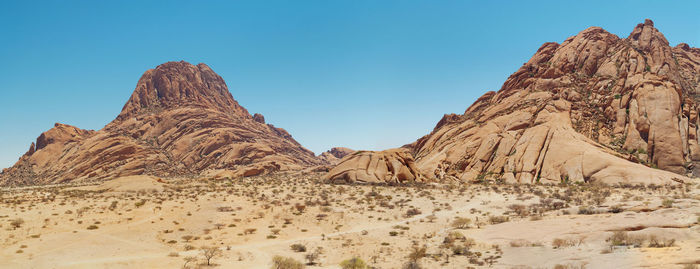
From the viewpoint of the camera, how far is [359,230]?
21.2m

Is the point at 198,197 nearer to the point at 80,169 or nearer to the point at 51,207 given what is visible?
the point at 51,207

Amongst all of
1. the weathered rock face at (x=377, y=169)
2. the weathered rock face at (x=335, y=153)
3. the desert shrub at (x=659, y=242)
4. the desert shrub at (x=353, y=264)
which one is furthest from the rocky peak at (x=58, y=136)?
the desert shrub at (x=659, y=242)

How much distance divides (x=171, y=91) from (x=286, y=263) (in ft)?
412

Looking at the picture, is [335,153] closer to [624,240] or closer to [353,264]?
[353,264]

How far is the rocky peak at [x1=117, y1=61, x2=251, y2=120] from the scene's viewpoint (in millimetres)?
116500

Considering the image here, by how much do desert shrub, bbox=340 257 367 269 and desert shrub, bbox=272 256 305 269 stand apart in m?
1.84

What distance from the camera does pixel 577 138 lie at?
4188 cm

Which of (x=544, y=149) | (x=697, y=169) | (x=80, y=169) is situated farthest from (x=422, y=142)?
(x=80, y=169)

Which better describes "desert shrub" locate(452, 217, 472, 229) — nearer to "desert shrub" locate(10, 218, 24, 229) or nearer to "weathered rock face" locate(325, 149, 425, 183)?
"weathered rock face" locate(325, 149, 425, 183)

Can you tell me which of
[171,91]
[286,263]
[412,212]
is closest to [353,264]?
[286,263]

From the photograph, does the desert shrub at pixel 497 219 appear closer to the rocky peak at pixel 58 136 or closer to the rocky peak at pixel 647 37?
the rocky peak at pixel 647 37

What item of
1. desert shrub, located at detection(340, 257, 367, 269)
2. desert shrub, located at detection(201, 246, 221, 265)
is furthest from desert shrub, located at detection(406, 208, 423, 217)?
desert shrub, located at detection(201, 246, 221, 265)

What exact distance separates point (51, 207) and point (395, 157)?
34.3 m

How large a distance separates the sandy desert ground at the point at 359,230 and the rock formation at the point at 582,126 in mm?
8615
